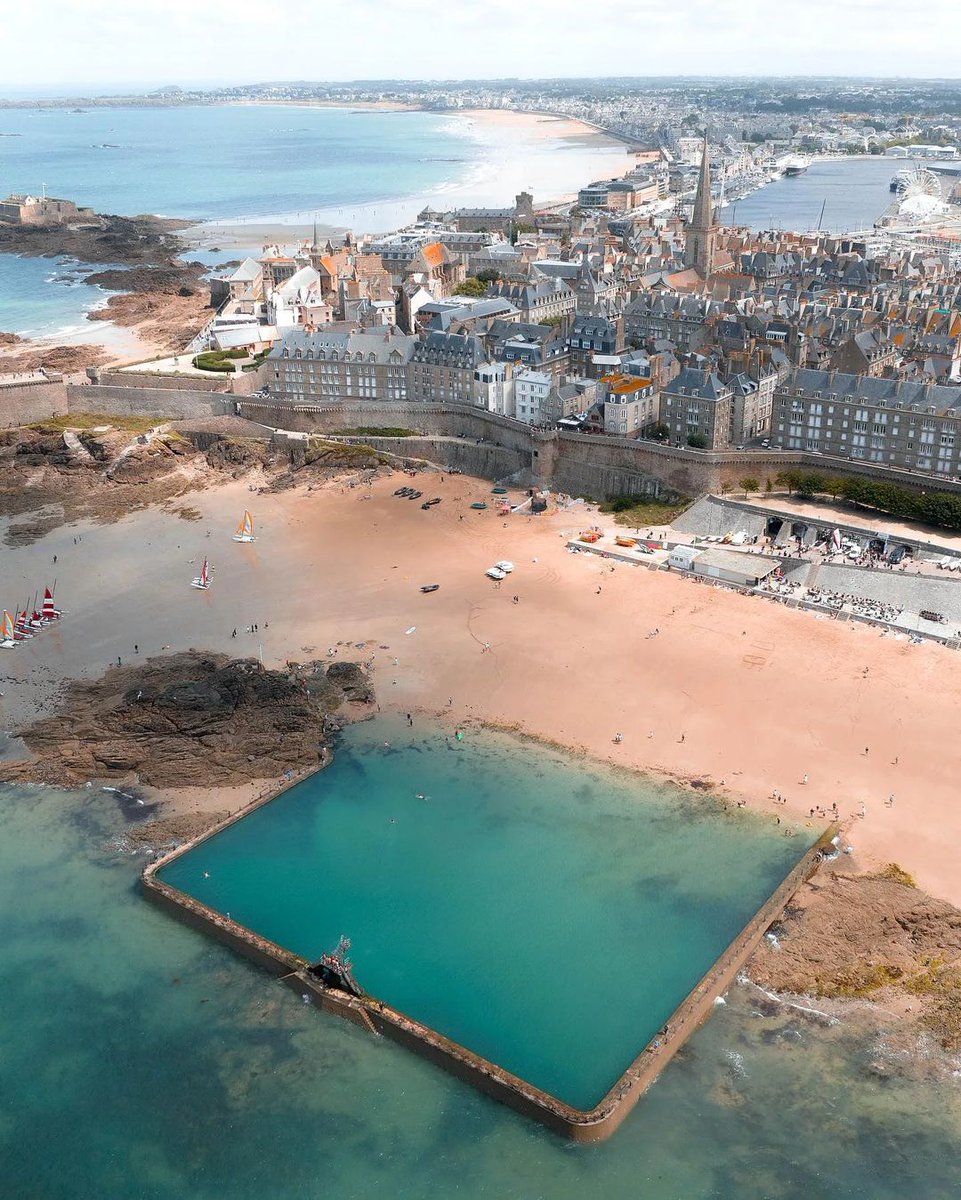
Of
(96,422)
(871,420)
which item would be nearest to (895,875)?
(871,420)

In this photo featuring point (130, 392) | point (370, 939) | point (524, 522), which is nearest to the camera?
point (370, 939)

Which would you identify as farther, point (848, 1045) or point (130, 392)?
point (130, 392)

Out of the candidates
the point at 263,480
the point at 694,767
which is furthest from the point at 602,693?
the point at 263,480

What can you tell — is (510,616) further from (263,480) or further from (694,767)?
(263,480)

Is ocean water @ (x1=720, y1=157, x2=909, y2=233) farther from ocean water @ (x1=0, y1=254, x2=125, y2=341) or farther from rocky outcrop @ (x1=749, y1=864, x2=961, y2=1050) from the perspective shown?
rocky outcrop @ (x1=749, y1=864, x2=961, y2=1050)

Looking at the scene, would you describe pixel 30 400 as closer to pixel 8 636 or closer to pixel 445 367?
pixel 445 367
